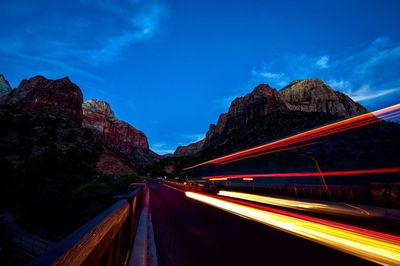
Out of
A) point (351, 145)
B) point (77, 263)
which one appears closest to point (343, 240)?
point (77, 263)

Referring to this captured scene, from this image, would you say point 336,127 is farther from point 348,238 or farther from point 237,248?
point 237,248

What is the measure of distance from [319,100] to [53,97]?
146123 mm

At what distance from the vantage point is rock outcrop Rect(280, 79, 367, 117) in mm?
131375

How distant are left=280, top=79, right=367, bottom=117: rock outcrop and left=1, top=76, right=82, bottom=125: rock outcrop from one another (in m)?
120

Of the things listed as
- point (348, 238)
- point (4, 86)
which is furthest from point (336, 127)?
point (4, 86)

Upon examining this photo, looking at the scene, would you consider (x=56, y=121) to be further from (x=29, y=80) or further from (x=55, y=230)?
(x=29, y=80)

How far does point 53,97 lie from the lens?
89.7 metres

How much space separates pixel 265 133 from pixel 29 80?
12358 cm

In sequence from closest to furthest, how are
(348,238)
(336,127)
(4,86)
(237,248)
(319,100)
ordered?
1. (237,248)
2. (348,238)
3. (336,127)
4. (319,100)
5. (4,86)

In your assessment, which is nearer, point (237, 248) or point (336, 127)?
point (237, 248)

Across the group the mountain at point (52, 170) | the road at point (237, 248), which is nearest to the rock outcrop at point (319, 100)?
the mountain at point (52, 170)

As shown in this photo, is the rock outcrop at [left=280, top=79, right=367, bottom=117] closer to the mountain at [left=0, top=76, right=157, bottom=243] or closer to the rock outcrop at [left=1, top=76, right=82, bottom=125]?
the mountain at [left=0, top=76, right=157, bottom=243]

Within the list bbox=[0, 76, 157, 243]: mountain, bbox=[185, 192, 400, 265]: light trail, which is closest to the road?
bbox=[185, 192, 400, 265]: light trail

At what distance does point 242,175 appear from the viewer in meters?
26.7
